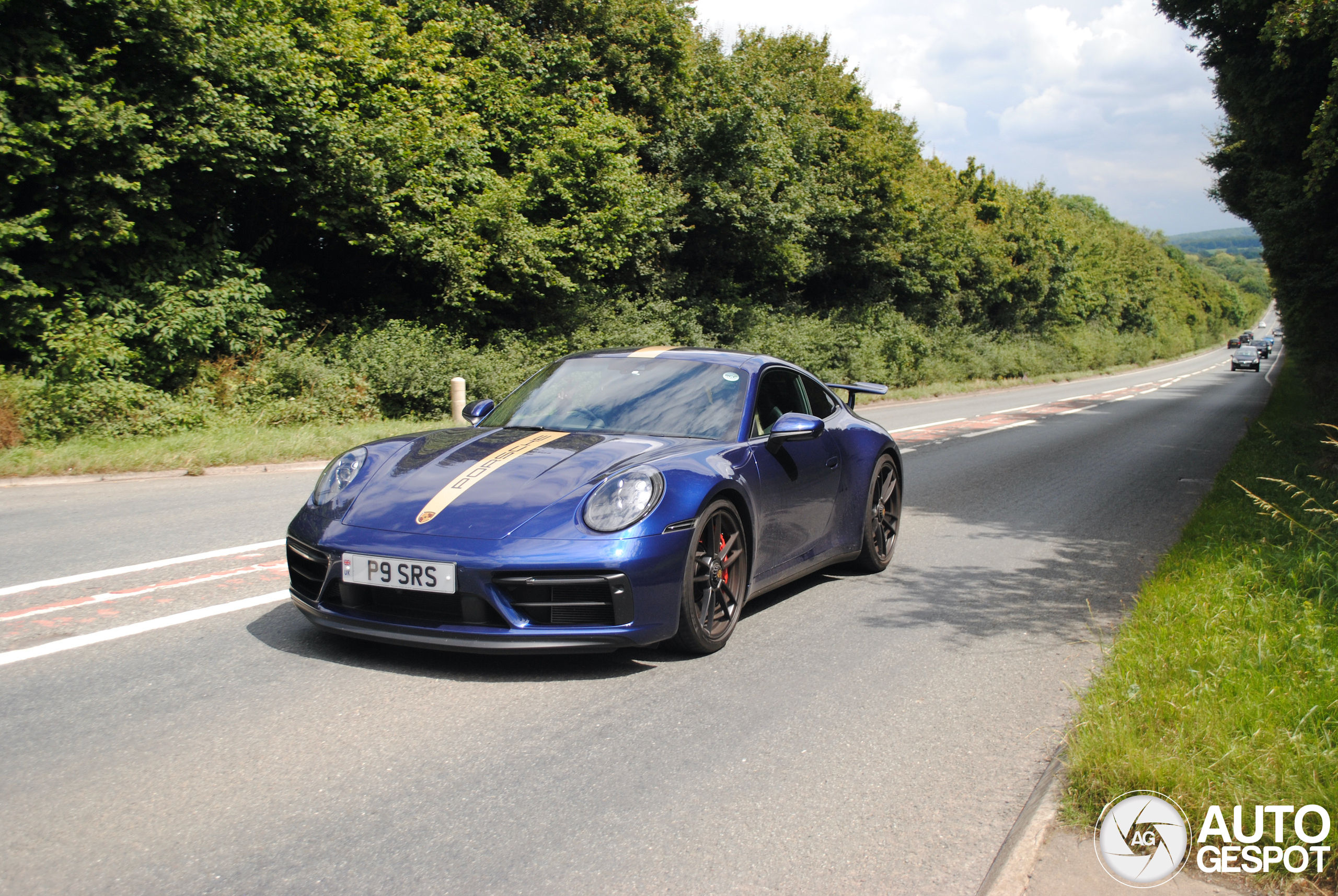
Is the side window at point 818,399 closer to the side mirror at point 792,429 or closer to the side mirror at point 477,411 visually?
the side mirror at point 792,429

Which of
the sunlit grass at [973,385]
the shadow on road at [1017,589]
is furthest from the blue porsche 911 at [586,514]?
the sunlit grass at [973,385]

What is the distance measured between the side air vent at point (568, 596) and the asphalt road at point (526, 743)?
1.03ft

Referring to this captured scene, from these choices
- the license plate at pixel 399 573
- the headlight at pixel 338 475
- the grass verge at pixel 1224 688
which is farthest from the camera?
the headlight at pixel 338 475

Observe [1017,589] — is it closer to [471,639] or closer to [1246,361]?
[471,639]

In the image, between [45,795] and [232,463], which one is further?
[232,463]

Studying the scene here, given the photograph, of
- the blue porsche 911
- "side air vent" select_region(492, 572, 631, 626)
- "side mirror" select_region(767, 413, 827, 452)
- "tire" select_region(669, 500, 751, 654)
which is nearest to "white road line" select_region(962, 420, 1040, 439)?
the blue porsche 911

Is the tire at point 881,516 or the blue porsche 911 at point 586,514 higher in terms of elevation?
the blue porsche 911 at point 586,514

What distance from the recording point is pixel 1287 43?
37.4ft

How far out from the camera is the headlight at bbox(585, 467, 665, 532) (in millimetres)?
4293

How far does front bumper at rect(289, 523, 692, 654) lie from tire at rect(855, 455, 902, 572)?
2515 millimetres

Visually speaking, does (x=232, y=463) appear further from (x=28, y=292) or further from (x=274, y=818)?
(x=274, y=818)

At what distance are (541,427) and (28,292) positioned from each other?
10.6 m

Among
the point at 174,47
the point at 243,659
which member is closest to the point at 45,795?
the point at 243,659

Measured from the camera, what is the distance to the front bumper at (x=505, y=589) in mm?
4070
